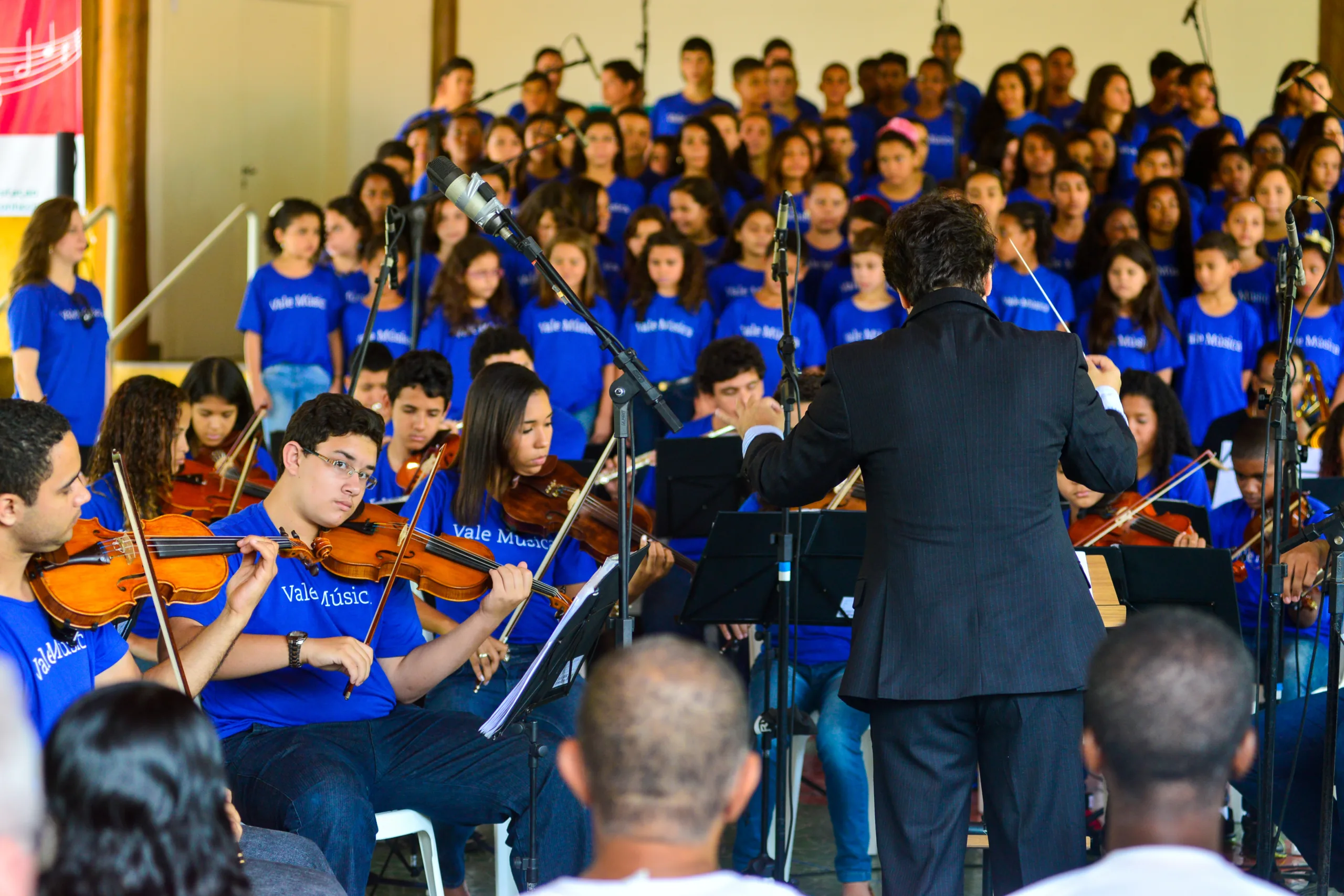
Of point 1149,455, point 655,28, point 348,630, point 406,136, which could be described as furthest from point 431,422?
point 655,28

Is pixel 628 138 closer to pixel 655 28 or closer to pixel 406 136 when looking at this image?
pixel 406 136

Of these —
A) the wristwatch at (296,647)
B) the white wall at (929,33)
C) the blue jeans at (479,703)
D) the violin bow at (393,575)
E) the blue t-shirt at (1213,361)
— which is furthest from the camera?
the white wall at (929,33)

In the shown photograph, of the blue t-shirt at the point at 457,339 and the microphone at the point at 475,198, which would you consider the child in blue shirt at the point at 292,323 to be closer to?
the blue t-shirt at the point at 457,339

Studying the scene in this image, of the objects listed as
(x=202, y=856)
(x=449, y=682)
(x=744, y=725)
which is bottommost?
(x=449, y=682)

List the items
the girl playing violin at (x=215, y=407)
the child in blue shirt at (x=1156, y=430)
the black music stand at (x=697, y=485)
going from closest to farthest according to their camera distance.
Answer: the black music stand at (x=697, y=485) → the child in blue shirt at (x=1156, y=430) → the girl playing violin at (x=215, y=407)

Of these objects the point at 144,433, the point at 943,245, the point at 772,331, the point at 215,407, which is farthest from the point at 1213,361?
the point at 144,433

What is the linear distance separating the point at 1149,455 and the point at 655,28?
6026 mm

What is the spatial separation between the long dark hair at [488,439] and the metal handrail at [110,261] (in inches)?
154

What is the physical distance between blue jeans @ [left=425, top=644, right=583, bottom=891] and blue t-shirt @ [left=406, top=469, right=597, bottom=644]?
0.20ft

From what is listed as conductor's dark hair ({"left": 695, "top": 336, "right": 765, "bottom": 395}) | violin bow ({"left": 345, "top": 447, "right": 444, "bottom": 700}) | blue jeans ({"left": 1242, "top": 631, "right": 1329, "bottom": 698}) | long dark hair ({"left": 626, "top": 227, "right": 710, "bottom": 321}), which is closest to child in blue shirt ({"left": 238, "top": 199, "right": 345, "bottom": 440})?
long dark hair ({"left": 626, "top": 227, "right": 710, "bottom": 321})

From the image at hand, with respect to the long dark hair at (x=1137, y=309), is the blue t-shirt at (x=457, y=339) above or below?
below

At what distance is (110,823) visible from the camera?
128cm

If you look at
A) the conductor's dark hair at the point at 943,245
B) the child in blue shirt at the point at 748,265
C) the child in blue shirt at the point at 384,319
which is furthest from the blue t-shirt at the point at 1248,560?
the child in blue shirt at the point at 384,319

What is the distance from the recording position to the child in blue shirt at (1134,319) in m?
5.03
